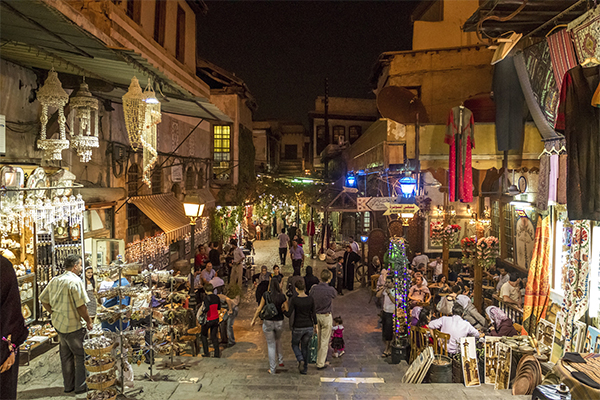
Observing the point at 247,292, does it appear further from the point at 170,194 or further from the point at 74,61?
the point at 74,61

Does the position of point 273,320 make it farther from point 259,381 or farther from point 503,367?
point 503,367

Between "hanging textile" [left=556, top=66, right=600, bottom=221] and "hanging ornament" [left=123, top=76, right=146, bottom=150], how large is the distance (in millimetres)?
7234

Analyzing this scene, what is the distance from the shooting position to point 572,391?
5.13 meters

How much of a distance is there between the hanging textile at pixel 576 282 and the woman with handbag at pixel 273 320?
4.96m

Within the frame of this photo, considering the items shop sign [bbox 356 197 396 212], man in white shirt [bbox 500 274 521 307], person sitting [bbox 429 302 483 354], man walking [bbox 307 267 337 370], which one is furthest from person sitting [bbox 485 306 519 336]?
shop sign [bbox 356 197 396 212]

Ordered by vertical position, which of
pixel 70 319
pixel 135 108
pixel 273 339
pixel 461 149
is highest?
pixel 135 108

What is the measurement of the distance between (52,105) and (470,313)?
9.28 metres

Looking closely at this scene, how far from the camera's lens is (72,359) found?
235 inches

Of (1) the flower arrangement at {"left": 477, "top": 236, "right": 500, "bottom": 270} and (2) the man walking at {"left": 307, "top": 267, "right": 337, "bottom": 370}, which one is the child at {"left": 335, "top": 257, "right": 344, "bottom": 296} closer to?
(1) the flower arrangement at {"left": 477, "top": 236, "right": 500, "bottom": 270}

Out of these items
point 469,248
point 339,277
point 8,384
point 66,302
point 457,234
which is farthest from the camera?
point 457,234

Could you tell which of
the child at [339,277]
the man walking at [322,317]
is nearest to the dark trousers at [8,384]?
the man walking at [322,317]

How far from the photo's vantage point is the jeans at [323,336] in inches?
321

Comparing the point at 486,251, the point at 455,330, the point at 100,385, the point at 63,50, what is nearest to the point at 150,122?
the point at 63,50

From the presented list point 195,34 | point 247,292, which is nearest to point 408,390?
point 247,292
